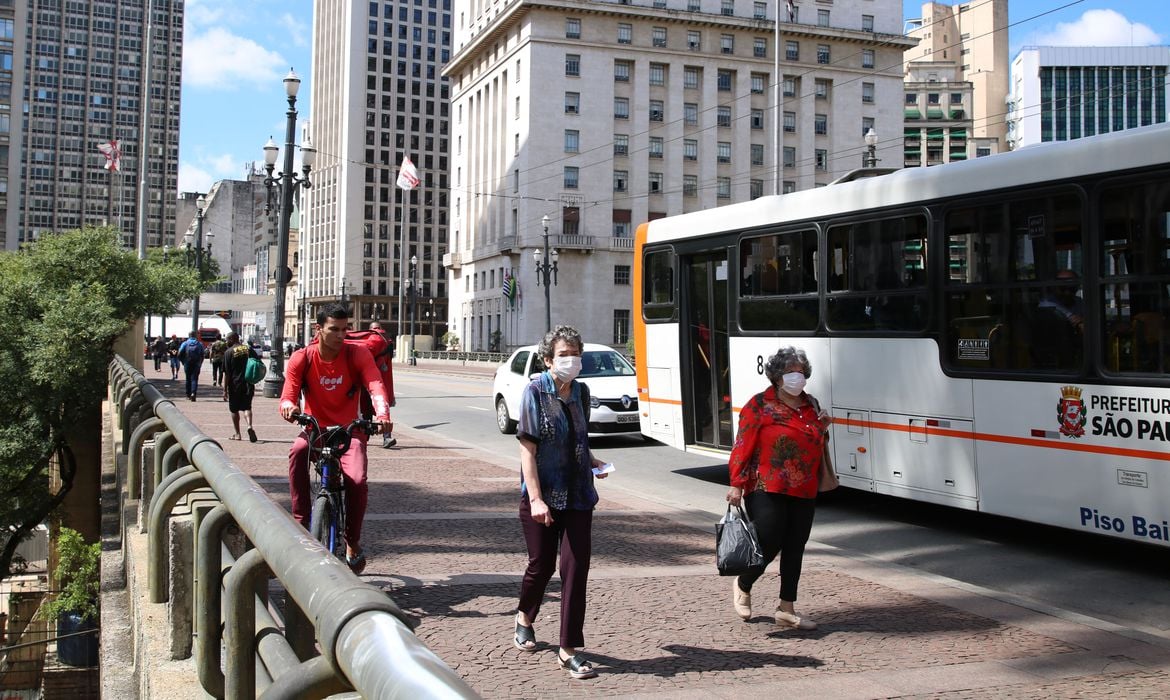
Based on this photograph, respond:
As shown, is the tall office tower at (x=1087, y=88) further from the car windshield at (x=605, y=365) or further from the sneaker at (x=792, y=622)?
the sneaker at (x=792, y=622)

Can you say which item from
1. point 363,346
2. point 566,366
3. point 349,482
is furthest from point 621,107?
point 566,366

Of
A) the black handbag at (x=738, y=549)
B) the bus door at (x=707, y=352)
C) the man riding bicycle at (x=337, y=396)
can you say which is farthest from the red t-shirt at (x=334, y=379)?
the bus door at (x=707, y=352)

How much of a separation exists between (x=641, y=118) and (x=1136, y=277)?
7370 cm

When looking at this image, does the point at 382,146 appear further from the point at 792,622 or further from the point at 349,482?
the point at 792,622

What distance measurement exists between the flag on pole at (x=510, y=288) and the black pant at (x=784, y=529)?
68.3 meters

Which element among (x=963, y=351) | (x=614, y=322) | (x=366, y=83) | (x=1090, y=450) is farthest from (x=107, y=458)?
(x=366, y=83)

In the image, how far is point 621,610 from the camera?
7227 mm

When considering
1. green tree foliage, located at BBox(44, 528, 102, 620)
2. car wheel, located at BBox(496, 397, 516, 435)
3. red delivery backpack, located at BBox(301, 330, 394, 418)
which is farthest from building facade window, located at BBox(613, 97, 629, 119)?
red delivery backpack, located at BBox(301, 330, 394, 418)

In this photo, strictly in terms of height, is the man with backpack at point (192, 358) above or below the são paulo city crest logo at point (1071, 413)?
above

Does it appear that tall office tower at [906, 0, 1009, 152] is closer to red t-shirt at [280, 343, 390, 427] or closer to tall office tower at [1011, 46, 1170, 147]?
tall office tower at [1011, 46, 1170, 147]

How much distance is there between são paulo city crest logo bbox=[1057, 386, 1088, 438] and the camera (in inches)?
348

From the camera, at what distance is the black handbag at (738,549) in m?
6.59

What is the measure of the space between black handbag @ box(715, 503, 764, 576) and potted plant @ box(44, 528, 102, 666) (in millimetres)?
14067

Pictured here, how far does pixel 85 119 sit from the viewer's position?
144m
